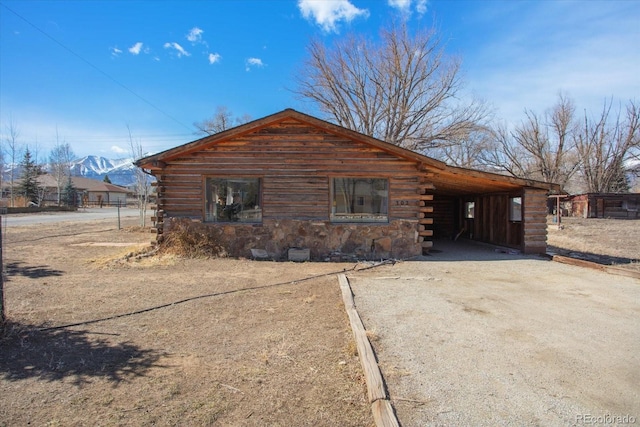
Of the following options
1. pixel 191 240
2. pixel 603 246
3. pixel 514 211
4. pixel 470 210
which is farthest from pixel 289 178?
pixel 603 246

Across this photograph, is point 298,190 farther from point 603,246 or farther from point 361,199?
point 603,246

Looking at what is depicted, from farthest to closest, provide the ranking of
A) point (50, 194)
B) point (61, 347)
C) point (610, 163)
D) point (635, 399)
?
1. point (50, 194)
2. point (610, 163)
3. point (61, 347)
4. point (635, 399)

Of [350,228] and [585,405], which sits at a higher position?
[350,228]

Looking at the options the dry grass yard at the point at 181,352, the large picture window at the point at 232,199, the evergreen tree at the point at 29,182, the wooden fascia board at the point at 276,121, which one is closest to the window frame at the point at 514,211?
the wooden fascia board at the point at 276,121

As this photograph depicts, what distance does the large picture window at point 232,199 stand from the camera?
10.3m

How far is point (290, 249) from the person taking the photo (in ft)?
33.2

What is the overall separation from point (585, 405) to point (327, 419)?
1.97 m

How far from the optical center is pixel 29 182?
1651 inches

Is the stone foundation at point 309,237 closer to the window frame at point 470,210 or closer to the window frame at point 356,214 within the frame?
the window frame at point 356,214

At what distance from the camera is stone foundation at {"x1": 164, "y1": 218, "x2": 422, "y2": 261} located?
1020 cm

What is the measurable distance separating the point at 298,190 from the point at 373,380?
7.47 metres

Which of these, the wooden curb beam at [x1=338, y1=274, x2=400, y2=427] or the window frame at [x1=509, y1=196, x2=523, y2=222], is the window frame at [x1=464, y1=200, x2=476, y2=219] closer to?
the window frame at [x1=509, y1=196, x2=523, y2=222]

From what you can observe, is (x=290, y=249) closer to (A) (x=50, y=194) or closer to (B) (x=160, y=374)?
(B) (x=160, y=374)

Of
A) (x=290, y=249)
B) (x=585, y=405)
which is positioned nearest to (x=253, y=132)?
(x=290, y=249)
